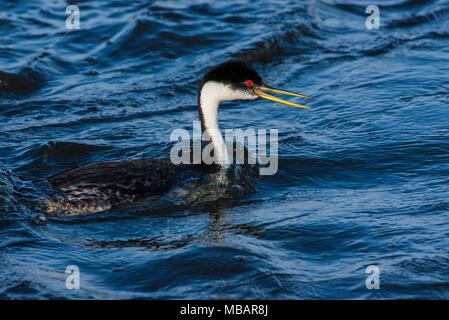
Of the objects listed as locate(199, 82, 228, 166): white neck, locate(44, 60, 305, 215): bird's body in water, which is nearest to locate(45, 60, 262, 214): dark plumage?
locate(44, 60, 305, 215): bird's body in water

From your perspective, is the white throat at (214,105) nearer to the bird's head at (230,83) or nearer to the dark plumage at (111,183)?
the bird's head at (230,83)

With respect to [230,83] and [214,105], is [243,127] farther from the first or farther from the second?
[230,83]

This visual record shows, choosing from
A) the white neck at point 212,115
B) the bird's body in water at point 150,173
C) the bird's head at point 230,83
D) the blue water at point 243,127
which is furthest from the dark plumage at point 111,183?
the bird's head at point 230,83

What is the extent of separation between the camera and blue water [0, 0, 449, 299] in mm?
5871

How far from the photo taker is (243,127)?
9922 millimetres

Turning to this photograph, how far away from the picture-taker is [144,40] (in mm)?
13414

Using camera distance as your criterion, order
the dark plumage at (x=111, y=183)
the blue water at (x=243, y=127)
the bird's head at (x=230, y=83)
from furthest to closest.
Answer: the bird's head at (x=230, y=83), the dark plumage at (x=111, y=183), the blue water at (x=243, y=127)

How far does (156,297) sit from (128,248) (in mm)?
985

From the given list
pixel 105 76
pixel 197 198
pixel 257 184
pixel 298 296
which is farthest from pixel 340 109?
pixel 298 296

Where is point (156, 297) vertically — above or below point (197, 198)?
below

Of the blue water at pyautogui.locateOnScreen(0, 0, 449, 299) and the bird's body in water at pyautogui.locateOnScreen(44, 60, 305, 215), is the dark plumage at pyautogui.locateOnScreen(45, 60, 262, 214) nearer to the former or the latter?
the bird's body in water at pyautogui.locateOnScreen(44, 60, 305, 215)

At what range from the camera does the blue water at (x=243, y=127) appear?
5.87 metres
